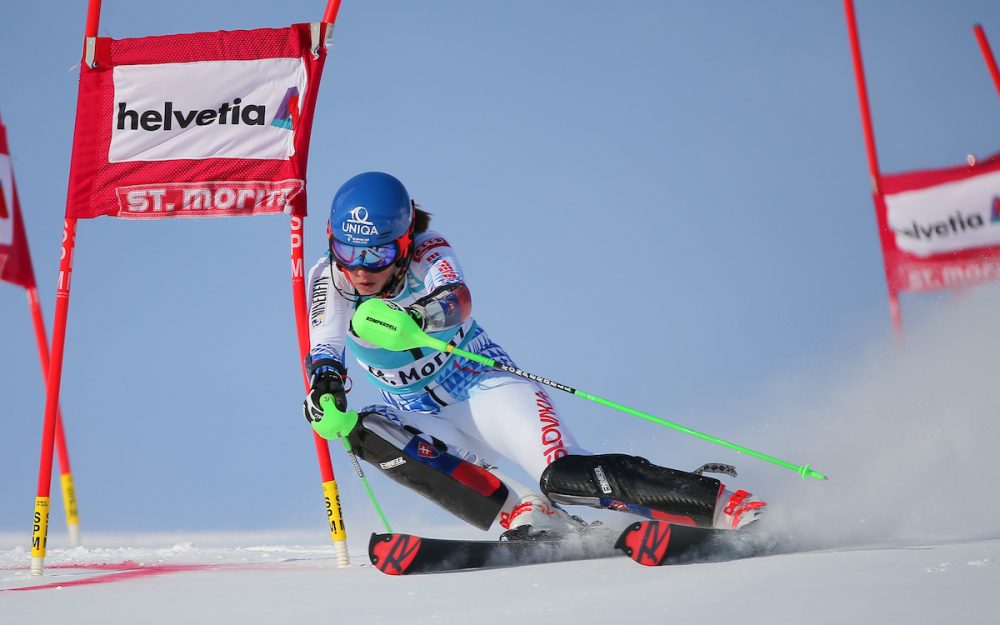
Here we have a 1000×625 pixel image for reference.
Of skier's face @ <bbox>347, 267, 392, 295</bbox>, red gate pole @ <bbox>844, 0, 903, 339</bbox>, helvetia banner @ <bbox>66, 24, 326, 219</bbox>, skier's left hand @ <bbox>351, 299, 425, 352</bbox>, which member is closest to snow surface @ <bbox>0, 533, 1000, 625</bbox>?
skier's left hand @ <bbox>351, 299, 425, 352</bbox>

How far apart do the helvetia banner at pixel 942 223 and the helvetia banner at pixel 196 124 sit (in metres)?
6.14

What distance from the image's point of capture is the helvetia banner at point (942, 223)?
8.63 m

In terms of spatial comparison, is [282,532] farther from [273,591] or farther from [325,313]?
[273,591]

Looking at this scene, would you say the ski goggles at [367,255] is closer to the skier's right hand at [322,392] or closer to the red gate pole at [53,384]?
the skier's right hand at [322,392]

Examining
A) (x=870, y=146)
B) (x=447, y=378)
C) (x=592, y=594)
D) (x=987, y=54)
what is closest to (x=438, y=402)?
(x=447, y=378)

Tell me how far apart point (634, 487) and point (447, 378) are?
125 centimetres

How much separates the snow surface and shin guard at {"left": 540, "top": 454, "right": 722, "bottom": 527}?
260mm

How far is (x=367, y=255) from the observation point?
409 cm

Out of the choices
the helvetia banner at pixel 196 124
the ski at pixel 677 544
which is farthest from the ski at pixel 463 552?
the helvetia banner at pixel 196 124

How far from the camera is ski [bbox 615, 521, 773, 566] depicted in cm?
316

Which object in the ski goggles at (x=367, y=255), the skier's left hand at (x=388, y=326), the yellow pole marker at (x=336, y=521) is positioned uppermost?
the ski goggles at (x=367, y=255)

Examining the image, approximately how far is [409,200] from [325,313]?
2.14 feet

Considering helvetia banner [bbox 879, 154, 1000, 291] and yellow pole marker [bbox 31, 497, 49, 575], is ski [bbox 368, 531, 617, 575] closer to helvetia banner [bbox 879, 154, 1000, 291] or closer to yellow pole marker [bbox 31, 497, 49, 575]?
yellow pole marker [bbox 31, 497, 49, 575]

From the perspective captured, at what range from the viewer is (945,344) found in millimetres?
6137
